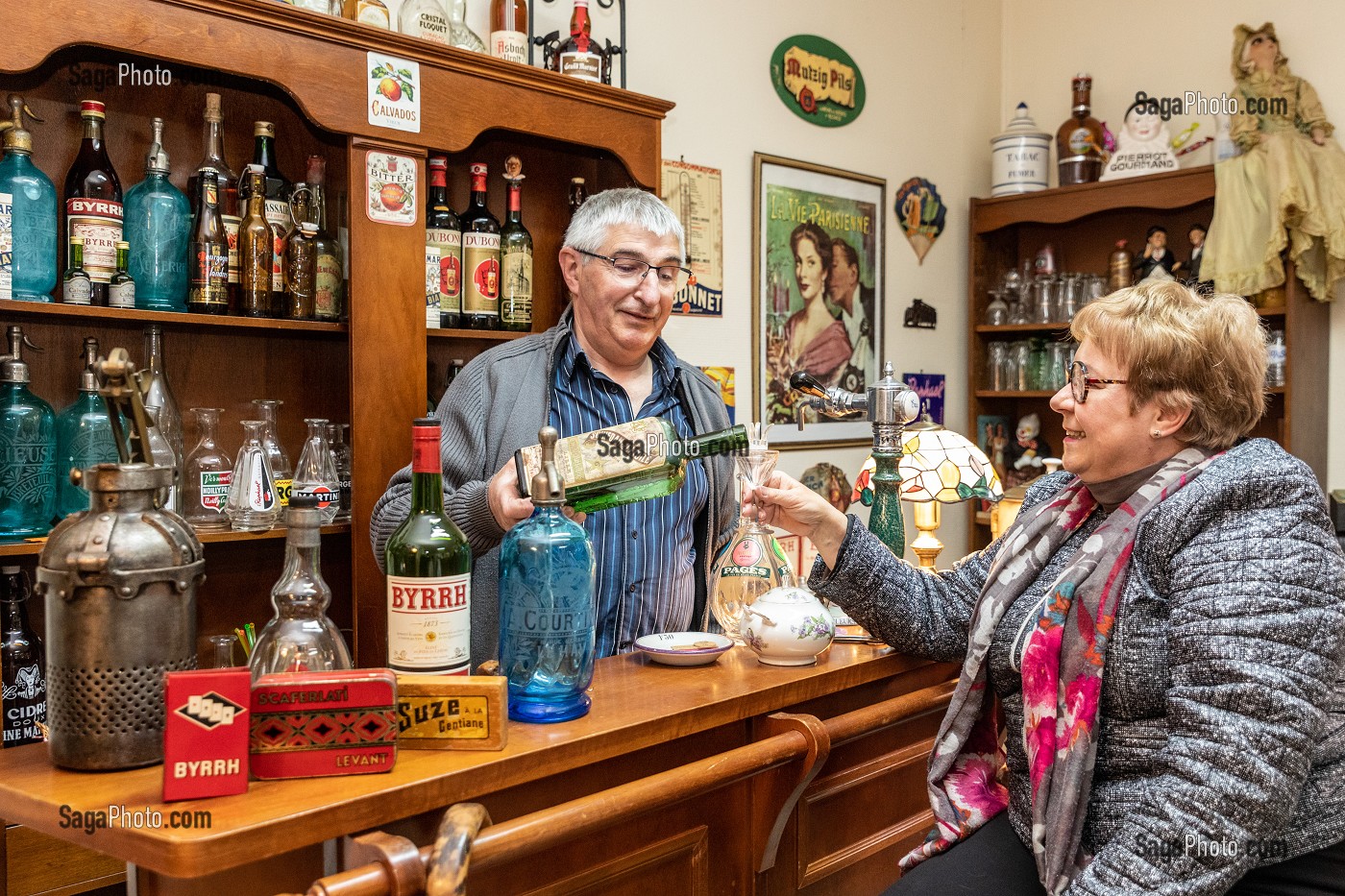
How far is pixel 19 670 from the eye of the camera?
6.52ft

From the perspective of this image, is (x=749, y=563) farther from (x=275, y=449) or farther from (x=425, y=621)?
(x=275, y=449)

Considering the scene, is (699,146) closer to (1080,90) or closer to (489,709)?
(1080,90)

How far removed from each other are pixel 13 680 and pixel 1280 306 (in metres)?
3.68

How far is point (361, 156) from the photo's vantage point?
2.24 m

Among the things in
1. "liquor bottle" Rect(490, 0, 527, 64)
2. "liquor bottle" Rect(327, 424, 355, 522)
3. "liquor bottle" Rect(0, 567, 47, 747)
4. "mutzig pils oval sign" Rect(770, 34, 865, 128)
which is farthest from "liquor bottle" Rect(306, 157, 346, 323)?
"mutzig pils oval sign" Rect(770, 34, 865, 128)

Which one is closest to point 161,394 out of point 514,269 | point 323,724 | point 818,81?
point 514,269

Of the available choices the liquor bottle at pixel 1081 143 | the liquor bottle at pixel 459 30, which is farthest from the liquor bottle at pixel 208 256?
the liquor bottle at pixel 1081 143

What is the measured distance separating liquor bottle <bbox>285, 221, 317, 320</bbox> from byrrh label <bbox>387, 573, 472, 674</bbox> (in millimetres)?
1323

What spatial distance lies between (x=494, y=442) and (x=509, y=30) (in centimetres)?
115

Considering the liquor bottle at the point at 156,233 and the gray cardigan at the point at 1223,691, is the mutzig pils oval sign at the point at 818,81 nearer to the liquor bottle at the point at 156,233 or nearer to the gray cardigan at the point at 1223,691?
the liquor bottle at the point at 156,233

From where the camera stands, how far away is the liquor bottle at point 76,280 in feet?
6.64

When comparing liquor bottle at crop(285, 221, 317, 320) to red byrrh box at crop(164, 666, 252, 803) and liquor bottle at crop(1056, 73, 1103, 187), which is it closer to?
red byrrh box at crop(164, 666, 252, 803)

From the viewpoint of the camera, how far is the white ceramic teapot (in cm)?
159

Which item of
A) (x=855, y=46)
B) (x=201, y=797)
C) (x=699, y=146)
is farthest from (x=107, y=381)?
(x=855, y=46)
